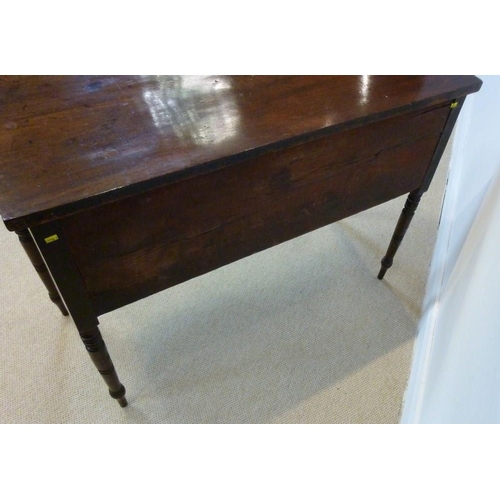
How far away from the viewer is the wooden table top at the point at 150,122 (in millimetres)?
699

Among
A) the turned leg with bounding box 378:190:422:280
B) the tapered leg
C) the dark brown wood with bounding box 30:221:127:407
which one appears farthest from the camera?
the turned leg with bounding box 378:190:422:280

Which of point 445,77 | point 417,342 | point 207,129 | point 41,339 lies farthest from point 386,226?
point 41,339

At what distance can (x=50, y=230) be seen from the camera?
0.69 m

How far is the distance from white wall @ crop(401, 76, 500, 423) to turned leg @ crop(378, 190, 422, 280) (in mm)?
161

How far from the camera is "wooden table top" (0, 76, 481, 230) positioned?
2.29 ft

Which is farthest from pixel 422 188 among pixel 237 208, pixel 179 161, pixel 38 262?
pixel 38 262

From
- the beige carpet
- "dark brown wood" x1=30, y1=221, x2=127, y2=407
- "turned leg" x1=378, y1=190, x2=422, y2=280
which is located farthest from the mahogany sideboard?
the beige carpet

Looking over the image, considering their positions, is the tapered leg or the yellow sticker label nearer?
the yellow sticker label

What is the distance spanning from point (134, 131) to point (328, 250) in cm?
97

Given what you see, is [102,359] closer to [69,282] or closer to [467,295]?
[69,282]

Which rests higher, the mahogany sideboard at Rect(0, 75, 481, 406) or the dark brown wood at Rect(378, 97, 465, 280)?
the mahogany sideboard at Rect(0, 75, 481, 406)

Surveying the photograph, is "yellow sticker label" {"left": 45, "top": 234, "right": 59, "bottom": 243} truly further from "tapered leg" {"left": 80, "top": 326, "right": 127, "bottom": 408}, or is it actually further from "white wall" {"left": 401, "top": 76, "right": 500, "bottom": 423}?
"white wall" {"left": 401, "top": 76, "right": 500, "bottom": 423}

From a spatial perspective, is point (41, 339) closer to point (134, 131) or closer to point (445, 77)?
point (134, 131)

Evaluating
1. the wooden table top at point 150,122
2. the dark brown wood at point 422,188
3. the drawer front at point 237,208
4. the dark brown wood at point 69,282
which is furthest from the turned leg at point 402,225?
the dark brown wood at point 69,282
